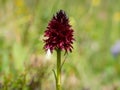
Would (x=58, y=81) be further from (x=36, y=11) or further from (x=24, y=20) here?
(x=24, y=20)

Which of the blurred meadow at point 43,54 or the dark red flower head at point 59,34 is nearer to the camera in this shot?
the dark red flower head at point 59,34

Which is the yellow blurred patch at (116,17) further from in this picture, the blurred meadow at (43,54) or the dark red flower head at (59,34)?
the dark red flower head at (59,34)

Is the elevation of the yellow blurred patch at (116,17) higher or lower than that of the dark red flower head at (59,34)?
higher

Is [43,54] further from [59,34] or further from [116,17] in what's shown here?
[116,17]

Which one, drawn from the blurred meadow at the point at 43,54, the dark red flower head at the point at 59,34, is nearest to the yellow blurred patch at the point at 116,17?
the blurred meadow at the point at 43,54

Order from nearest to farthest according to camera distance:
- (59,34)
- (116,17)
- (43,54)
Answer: (59,34), (43,54), (116,17)

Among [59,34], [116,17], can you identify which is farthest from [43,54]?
[116,17]
